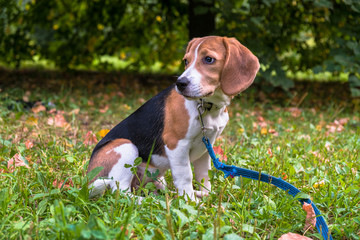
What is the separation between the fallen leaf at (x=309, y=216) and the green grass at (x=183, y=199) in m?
0.03

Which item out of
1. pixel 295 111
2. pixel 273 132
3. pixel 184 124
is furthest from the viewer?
pixel 295 111

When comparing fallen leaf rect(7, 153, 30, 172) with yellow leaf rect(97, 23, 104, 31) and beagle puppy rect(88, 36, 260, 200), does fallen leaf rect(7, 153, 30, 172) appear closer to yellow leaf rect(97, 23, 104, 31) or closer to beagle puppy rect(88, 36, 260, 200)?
beagle puppy rect(88, 36, 260, 200)

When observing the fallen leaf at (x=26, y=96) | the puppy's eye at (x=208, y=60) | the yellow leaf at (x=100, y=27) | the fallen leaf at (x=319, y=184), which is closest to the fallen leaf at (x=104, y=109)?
the fallen leaf at (x=26, y=96)

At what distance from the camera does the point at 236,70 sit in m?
2.20

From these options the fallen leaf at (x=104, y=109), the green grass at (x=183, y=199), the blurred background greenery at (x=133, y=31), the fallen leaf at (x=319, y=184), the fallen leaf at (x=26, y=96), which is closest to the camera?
A: the green grass at (x=183, y=199)

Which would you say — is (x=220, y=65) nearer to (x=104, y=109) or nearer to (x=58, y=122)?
(x=58, y=122)

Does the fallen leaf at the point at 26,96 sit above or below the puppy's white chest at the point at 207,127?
below

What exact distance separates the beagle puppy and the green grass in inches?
5.7

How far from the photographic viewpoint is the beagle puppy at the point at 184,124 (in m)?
2.18

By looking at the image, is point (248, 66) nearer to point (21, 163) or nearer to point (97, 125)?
point (21, 163)

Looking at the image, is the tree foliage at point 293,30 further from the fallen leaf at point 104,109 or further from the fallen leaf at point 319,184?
the fallen leaf at point 319,184

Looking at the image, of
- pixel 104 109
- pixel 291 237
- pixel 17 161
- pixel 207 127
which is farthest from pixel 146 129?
pixel 104 109

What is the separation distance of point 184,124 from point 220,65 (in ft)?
1.37

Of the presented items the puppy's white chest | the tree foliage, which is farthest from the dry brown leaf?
the tree foliage
